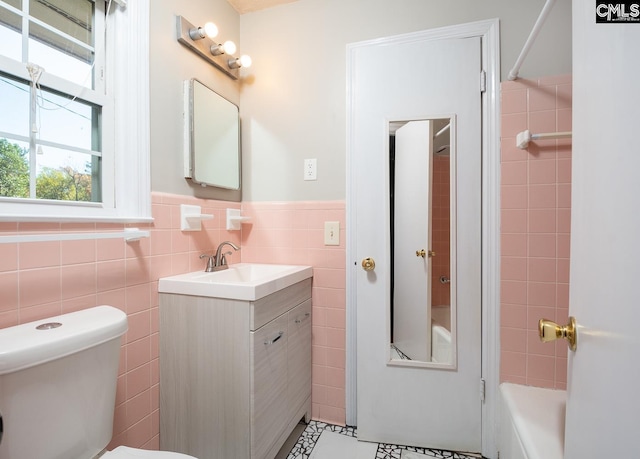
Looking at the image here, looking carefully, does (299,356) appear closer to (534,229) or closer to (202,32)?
(534,229)

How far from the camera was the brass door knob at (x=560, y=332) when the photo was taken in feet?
2.04

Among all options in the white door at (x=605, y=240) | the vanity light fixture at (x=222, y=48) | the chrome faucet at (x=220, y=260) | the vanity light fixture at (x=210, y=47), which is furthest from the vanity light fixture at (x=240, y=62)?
the white door at (x=605, y=240)

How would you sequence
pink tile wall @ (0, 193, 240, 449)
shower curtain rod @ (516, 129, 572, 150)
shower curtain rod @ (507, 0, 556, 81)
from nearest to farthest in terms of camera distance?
1. pink tile wall @ (0, 193, 240, 449)
2. shower curtain rod @ (507, 0, 556, 81)
3. shower curtain rod @ (516, 129, 572, 150)

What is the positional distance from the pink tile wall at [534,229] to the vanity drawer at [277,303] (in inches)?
39.0

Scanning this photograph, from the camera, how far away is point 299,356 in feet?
5.17

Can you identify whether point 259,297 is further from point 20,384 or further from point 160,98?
point 160,98

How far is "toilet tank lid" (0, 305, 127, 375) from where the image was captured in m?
0.70

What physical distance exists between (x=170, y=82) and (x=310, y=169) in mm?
803

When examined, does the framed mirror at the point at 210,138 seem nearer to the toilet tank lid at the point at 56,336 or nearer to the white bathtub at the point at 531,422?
the toilet tank lid at the point at 56,336

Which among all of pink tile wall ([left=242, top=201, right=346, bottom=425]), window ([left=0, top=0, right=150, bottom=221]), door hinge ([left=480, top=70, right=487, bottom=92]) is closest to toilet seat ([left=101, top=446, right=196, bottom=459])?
window ([left=0, top=0, right=150, bottom=221])

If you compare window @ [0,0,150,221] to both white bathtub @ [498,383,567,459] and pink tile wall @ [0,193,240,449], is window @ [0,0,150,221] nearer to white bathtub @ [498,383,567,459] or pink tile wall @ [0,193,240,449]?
pink tile wall @ [0,193,240,449]

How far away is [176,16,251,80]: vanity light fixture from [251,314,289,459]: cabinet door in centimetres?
138


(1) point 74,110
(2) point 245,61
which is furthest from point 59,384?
(2) point 245,61

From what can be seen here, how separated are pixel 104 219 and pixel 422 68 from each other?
158 centimetres
